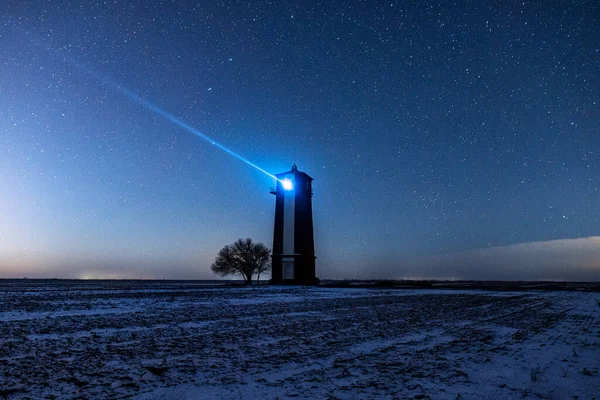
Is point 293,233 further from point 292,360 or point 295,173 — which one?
point 292,360

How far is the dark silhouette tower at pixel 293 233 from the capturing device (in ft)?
163

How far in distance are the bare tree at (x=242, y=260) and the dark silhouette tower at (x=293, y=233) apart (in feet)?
47.4

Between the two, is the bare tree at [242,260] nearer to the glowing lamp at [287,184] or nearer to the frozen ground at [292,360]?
the glowing lamp at [287,184]

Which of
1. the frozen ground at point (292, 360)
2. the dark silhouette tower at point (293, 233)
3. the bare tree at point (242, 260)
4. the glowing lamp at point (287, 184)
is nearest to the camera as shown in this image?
the frozen ground at point (292, 360)

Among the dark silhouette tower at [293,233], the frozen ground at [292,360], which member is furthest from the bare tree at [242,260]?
the frozen ground at [292,360]

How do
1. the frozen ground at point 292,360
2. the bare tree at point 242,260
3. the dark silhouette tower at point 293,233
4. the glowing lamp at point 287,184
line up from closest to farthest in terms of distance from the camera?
the frozen ground at point 292,360 < the dark silhouette tower at point 293,233 < the glowing lamp at point 287,184 < the bare tree at point 242,260

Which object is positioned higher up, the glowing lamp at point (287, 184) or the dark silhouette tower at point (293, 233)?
the glowing lamp at point (287, 184)

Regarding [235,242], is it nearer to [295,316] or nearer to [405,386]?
[295,316]

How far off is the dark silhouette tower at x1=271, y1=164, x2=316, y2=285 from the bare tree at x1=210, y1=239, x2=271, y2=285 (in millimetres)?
14456

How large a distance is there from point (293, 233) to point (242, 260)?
59.2 feet

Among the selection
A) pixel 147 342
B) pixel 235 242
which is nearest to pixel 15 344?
pixel 147 342

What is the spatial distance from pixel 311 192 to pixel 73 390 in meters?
50.0

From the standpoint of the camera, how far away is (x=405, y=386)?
5.02m

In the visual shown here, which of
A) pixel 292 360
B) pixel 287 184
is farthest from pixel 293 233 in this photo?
pixel 292 360
